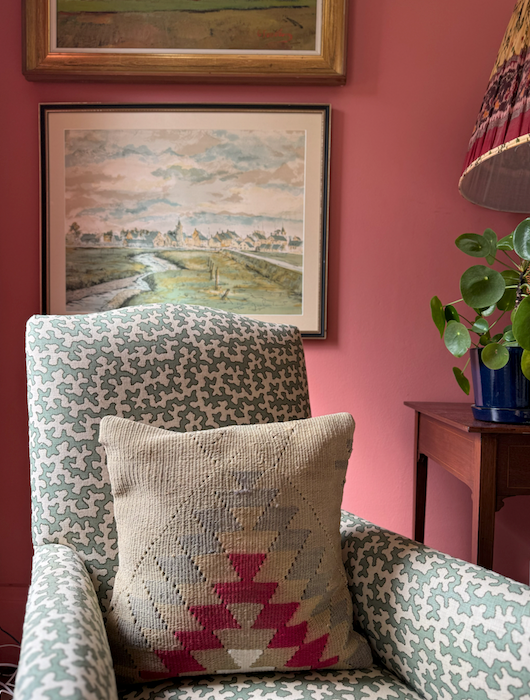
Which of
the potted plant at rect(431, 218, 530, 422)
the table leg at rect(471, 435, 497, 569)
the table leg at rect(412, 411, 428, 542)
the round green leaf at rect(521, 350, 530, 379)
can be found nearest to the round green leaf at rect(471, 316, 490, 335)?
the potted plant at rect(431, 218, 530, 422)

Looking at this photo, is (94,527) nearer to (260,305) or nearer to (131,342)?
(131,342)

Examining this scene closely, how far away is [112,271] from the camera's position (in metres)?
1.64

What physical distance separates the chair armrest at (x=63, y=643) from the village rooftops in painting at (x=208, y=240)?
104cm

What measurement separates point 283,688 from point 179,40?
5.38ft

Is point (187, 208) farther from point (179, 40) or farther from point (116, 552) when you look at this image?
point (116, 552)

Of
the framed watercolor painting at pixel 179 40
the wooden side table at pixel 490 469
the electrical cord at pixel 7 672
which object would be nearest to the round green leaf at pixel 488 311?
the wooden side table at pixel 490 469

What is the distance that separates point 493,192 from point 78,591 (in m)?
1.30

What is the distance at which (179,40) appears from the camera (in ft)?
5.24

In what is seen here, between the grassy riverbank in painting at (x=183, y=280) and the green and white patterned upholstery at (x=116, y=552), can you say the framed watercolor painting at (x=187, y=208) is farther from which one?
the green and white patterned upholstery at (x=116, y=552)

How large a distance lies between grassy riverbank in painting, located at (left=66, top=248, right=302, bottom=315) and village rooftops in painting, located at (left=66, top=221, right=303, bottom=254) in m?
0.02

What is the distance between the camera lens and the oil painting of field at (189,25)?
5.24ft

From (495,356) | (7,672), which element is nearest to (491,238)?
(495,356)

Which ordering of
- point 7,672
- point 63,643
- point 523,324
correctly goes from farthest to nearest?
point 7,672, point 523,324, point 63,643

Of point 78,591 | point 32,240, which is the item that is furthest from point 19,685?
point 32,240
